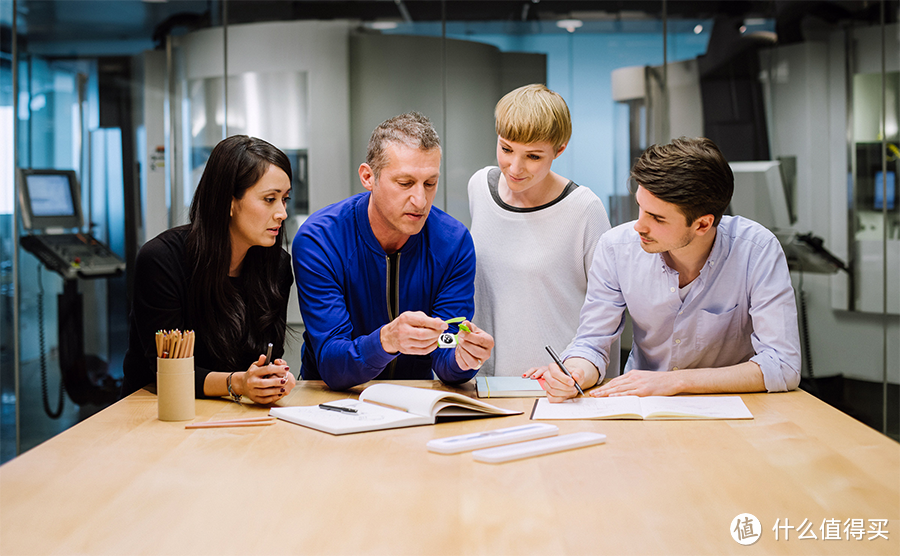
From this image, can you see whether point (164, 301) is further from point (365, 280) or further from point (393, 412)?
point (393, 412)

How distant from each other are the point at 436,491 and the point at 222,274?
114 cm

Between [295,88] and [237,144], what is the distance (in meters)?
2.57

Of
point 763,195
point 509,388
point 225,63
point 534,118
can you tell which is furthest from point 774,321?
point 225,63

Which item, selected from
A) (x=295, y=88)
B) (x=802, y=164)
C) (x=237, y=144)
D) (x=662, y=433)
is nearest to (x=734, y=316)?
(x=662, y=433)

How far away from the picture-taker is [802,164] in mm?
4555

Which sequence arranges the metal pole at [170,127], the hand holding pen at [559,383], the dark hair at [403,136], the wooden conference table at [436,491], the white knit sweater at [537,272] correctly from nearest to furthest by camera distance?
1. the wooden conference table at [436,491]
2. the hand holding pen at [559,383]
3. the dark hair at [403,136]
4. the white knit sweater at [537,272]
5. the metal pole at [170,127]

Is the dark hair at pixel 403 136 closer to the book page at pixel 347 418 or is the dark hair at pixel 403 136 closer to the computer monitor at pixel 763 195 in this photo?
the book page at pixel 347 418

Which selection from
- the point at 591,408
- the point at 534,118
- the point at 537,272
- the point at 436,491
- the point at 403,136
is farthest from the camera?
the point at 537,272

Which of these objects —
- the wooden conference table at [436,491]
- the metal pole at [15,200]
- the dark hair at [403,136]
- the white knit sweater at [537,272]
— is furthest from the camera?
the metal pole at [15,200]

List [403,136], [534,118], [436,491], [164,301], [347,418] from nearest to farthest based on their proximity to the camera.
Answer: [436,491] → [347,418] → [164,301] → [403,136] → [534,118]

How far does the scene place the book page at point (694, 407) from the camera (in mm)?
1766

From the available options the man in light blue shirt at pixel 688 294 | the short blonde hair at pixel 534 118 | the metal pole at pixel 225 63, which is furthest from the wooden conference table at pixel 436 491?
the metal pole at pixel 225 63

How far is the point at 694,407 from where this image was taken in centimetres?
183

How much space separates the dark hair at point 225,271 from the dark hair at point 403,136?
30 centimetres
